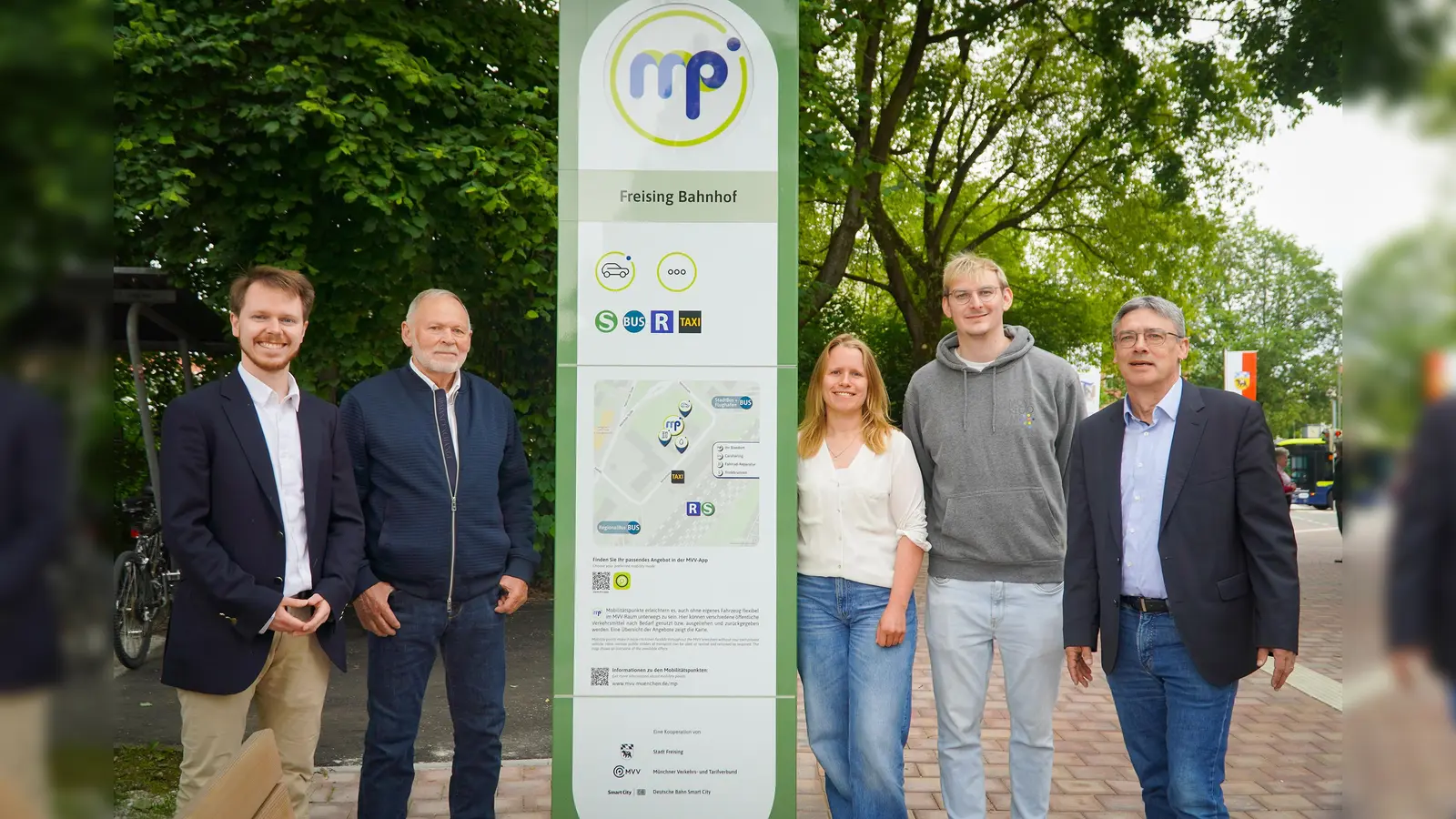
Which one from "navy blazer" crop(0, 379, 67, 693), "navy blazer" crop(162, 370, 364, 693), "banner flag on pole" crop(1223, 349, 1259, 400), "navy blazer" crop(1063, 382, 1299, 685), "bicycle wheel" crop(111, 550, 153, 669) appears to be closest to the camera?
"navy blazer" crop(0, 379, 67, 693)

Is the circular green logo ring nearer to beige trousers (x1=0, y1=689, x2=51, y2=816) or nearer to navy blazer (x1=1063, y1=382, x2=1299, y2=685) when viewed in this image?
Result: navy blazer (x1=1063, y1=382, x2=1299, y2=685)

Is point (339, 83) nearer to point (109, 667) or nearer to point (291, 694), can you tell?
point (291, 694)

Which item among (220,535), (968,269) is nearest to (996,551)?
(968,269)

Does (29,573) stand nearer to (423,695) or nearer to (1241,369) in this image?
(423,695)

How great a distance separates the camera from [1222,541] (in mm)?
3604

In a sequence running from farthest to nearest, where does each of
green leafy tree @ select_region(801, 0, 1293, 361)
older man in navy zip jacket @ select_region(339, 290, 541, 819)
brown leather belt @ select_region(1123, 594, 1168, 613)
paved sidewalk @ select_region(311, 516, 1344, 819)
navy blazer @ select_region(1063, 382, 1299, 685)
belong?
1. green leafy tree @ select_region(801, 0, 1293, 361)
2. paved sidewalk @ select_region(311, 516, 1344, 819)
3. older man in navy zip jacket @ select_region(339, 290, 541, 819)
4. brown leather belt @ select_region(1123, 594, 1168, 613)
5. navy blazer @ select_region(1063, 382, 1299, 685)

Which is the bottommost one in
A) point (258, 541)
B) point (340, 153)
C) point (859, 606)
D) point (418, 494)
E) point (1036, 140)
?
point (859, 606)

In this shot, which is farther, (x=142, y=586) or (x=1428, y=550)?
(x=142, y=586)

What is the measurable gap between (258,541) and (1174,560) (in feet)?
9.47

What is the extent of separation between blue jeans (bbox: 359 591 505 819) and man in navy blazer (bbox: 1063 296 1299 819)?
6.78 feet

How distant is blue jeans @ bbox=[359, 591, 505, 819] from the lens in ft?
13.2

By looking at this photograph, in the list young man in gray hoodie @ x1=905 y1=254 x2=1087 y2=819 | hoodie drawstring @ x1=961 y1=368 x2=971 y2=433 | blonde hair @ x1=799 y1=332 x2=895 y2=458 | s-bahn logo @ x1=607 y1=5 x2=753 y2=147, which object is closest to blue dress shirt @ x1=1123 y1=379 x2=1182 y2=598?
young man in gray hoodie @ x1=905 y1=254 x2=1087 y2=819

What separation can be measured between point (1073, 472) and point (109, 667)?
3.78m

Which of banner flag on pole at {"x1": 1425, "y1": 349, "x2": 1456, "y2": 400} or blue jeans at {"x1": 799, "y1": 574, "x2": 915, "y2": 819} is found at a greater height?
banner flag on pole at {"x1": 1425, "y1": 349, "x2": 1456, "y2": 400}
